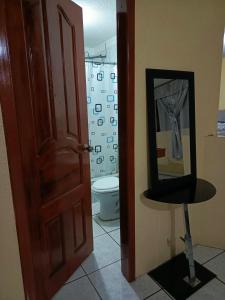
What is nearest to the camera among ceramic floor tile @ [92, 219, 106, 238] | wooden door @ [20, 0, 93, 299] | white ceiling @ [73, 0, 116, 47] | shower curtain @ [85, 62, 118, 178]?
wooden door @ [20, 0, 93, 299]

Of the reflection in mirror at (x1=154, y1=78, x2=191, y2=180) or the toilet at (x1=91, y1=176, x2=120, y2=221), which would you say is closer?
the reflection in mirror at (x1=154, y1=78, x2=191, y2=180)

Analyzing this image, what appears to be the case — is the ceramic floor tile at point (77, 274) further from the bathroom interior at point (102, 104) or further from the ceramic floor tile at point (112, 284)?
the bathroom interior at point (102, 104)

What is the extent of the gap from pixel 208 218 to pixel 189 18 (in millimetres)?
1610

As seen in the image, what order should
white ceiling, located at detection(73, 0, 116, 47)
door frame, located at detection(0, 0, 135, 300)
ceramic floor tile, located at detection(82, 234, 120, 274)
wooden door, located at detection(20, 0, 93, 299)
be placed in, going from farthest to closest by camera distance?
white ceiling, located at detection(73, 0, 116, 47), ceramic floor tile, located at detection(82, 234, 120, 274), wooden door, located at detection(20, 0, 93, 299), door frame, located at detection(0, 0, 135, 300)

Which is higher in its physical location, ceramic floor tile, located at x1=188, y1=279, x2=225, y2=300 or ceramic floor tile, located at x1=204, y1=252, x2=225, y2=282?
ceramic floor tile, located at x1=204, y1=252, x2=225, y2=282

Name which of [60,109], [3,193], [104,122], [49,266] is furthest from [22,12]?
[104,122]

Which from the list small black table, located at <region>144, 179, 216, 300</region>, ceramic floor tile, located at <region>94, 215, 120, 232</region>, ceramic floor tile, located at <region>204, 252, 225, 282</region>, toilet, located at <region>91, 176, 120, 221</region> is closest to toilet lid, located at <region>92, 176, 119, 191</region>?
toilet, located at <region>91, 176, 120, 221</region>

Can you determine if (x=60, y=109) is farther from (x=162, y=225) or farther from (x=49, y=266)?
(x=162, y=225)

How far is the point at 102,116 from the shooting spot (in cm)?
294

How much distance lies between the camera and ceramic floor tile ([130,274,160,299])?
148 centimetres

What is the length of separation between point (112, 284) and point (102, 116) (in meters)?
2.00

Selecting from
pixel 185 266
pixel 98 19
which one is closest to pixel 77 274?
pixel 185 266

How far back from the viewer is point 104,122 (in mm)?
2961

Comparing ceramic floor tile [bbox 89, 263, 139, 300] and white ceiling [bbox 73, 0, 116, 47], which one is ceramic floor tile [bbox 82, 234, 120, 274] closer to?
ceramic floor tile [bbox 89, 263, 139, 300]
